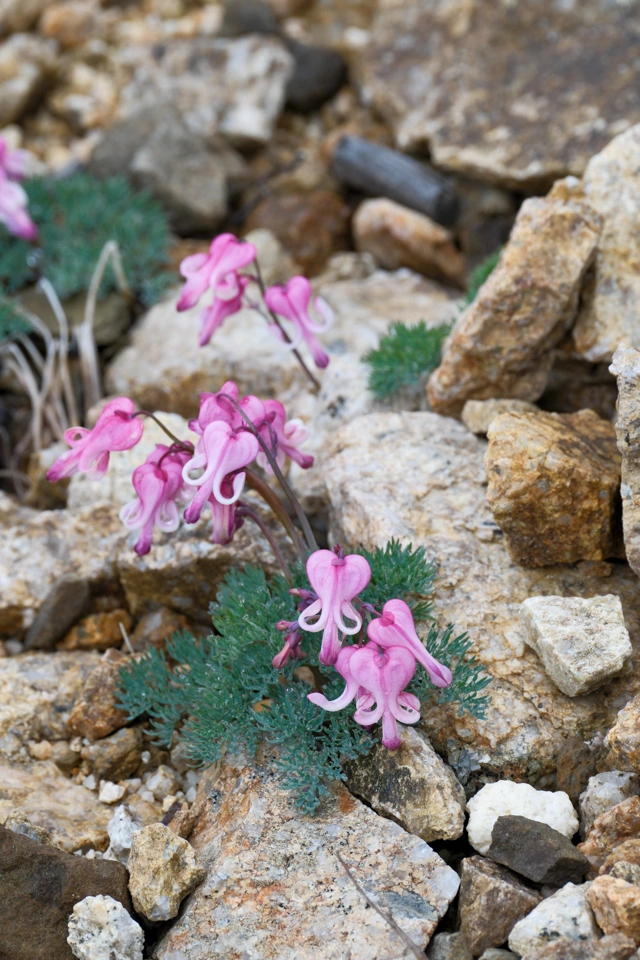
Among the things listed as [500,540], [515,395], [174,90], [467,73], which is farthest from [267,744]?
[174,90]

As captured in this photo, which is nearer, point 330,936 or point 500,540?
point 330,936

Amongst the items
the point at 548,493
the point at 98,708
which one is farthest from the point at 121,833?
the point at 548,493

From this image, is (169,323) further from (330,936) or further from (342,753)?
(330,936)

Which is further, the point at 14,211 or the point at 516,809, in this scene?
the point at 14,211

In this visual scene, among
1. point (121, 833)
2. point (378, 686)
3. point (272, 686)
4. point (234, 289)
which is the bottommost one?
point (121, 833)

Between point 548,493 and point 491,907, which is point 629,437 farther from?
point 491,907

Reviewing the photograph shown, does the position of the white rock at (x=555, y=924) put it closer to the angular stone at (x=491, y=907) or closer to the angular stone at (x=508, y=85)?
the angular stone at (x=491, y=907)
